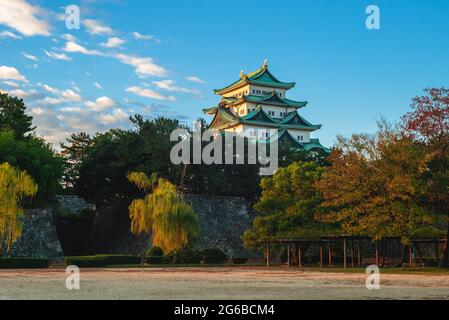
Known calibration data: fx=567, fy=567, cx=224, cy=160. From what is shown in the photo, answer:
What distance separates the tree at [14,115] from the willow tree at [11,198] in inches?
668

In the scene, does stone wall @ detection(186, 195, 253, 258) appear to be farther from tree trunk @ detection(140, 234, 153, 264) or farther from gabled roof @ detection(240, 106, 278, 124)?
gabled roof @ detection(240, 106, 278, 124)

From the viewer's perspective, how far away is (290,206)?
4072 centimetres

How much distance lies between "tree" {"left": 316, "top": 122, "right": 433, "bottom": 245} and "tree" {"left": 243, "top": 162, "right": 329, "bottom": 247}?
3.17m

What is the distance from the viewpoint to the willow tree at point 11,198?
37.8 metres

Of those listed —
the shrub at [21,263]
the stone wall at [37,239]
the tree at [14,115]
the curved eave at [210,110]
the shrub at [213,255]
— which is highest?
the curved eave at [210,110]

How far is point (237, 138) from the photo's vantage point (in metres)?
54.2

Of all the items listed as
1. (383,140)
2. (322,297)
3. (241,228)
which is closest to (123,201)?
(241,228)

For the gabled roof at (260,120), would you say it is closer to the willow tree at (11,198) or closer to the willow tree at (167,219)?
the willow tree at (167,219)

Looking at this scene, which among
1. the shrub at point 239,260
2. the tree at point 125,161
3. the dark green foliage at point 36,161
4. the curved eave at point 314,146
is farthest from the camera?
the curved eave at point 314,146

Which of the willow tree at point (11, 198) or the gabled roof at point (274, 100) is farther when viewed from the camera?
the gabled roof at point (274, 100)

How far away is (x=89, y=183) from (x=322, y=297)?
4310cm

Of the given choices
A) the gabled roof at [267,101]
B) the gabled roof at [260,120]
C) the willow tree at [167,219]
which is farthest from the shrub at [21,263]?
the gabled roof at [267,101]

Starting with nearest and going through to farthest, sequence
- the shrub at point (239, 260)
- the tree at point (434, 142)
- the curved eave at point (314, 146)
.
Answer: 1. the tree at point (434, 142)
2. the shrub at point (239, 260)
3. the curved eave at point (314, 146)
